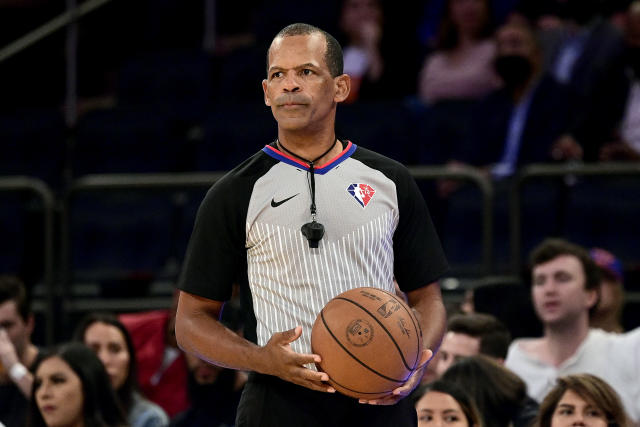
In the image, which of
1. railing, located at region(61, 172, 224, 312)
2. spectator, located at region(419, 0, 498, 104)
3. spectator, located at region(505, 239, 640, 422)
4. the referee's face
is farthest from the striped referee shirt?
spectator, located at region(419, 0, 498, 104)

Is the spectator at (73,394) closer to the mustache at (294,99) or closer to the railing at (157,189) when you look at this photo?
the railing at (157,189)

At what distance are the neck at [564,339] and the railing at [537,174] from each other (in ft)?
2.61

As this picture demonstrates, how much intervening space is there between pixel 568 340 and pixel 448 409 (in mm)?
1311

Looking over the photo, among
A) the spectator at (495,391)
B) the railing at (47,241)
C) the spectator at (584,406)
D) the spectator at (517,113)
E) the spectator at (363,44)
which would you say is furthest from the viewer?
the spectator at (363,44)

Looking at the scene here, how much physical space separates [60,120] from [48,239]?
77.0 inches

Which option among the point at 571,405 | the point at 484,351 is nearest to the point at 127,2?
the point at 484,351

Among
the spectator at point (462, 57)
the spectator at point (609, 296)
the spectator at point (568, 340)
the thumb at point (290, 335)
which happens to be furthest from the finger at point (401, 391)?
the spectator at point (462, 57)

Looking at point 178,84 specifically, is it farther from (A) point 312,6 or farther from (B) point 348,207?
(B) point 348,207

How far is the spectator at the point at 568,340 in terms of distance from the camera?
582 centimetres

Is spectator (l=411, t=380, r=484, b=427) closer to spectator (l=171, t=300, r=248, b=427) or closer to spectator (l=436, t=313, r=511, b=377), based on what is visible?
spectator (l=436, t=313, r=511, b=377)

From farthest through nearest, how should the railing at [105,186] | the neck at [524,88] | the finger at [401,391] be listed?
the neck at [524,88]
the railing at [105,186]
the finger at [401,391]

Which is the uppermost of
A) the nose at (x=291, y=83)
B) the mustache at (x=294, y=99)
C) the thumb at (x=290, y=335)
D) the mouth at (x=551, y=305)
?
the nose at (x=291, y=83)

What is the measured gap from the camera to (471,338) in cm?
580

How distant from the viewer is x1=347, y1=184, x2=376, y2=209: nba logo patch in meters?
2.99
